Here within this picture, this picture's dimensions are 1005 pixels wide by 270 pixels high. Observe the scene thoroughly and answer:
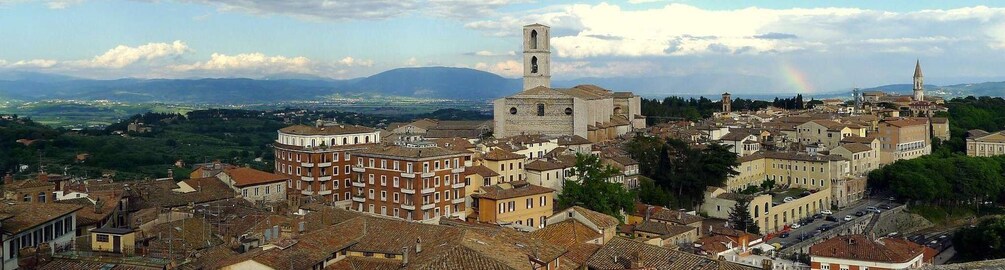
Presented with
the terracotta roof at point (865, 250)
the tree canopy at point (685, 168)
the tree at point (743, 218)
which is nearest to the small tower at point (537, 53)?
the tree canopy at point (685, 168)

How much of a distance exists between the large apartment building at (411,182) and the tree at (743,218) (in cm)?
Result: 1423

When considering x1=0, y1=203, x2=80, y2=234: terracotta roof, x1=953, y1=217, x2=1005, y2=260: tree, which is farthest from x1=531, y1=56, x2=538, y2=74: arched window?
x1=0, y1=203, x2=80, y2=234: terracotta roof

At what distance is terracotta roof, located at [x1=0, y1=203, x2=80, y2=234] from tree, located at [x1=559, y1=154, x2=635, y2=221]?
67.1 feet

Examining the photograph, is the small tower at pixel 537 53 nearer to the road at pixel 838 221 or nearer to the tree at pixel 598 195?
the road at pixel 838 221

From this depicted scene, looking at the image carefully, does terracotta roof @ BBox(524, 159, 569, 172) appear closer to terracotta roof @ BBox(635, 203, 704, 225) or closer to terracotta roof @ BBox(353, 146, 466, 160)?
terracotta roof @ BBox(353, 146, 466, 160)

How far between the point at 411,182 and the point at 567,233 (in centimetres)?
1280

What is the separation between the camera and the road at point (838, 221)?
4173cm

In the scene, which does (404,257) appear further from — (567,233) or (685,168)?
(685,168)

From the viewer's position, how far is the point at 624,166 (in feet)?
149

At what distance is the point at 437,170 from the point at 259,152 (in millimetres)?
61738

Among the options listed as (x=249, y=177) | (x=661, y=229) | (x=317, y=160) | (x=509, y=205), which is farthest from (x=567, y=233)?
(x=249, y=177)

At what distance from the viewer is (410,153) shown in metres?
35.4

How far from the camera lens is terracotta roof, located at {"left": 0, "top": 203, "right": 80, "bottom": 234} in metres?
16.3

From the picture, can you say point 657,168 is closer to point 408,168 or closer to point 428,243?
point 408,168
